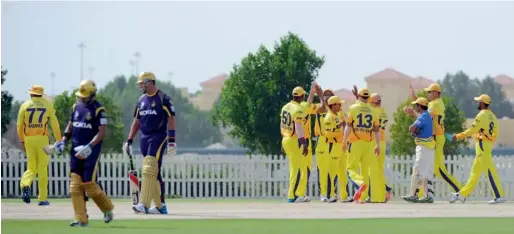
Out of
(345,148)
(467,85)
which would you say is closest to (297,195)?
(345,148)

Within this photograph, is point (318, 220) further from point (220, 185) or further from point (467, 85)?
point (467, 85)

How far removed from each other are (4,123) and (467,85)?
122m

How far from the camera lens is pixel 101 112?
20719mm

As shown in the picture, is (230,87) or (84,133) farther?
(230,87)

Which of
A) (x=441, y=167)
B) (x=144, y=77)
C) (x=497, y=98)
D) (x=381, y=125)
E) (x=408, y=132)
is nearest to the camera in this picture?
(x=144, y=77)

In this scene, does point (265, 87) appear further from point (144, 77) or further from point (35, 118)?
point (144, 77)

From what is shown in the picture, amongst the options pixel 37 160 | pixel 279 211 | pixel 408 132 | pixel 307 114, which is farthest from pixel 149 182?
pixel 408 132

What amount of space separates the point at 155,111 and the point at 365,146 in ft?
20.0

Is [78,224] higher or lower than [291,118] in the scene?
lower

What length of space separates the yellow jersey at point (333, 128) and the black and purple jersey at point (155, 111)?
22.2 feet

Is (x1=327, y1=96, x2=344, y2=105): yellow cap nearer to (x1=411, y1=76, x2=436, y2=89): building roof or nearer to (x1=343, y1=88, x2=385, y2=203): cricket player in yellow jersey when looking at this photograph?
(x1=343, y1=88, x2=385, y2=203): cricket player in yellow jersey

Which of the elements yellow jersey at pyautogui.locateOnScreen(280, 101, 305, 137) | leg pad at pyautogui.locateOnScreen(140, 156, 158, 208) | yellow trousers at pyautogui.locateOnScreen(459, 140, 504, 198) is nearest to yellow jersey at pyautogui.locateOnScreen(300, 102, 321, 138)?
yellow jersey at pyautogui.locateOnScreen(280, 101, 305, 137)

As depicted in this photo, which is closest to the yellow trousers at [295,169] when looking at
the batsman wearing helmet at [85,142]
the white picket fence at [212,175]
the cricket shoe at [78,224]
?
the batsman wearing helmet at [85,142]

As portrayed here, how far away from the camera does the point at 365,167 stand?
27766 millimetres
